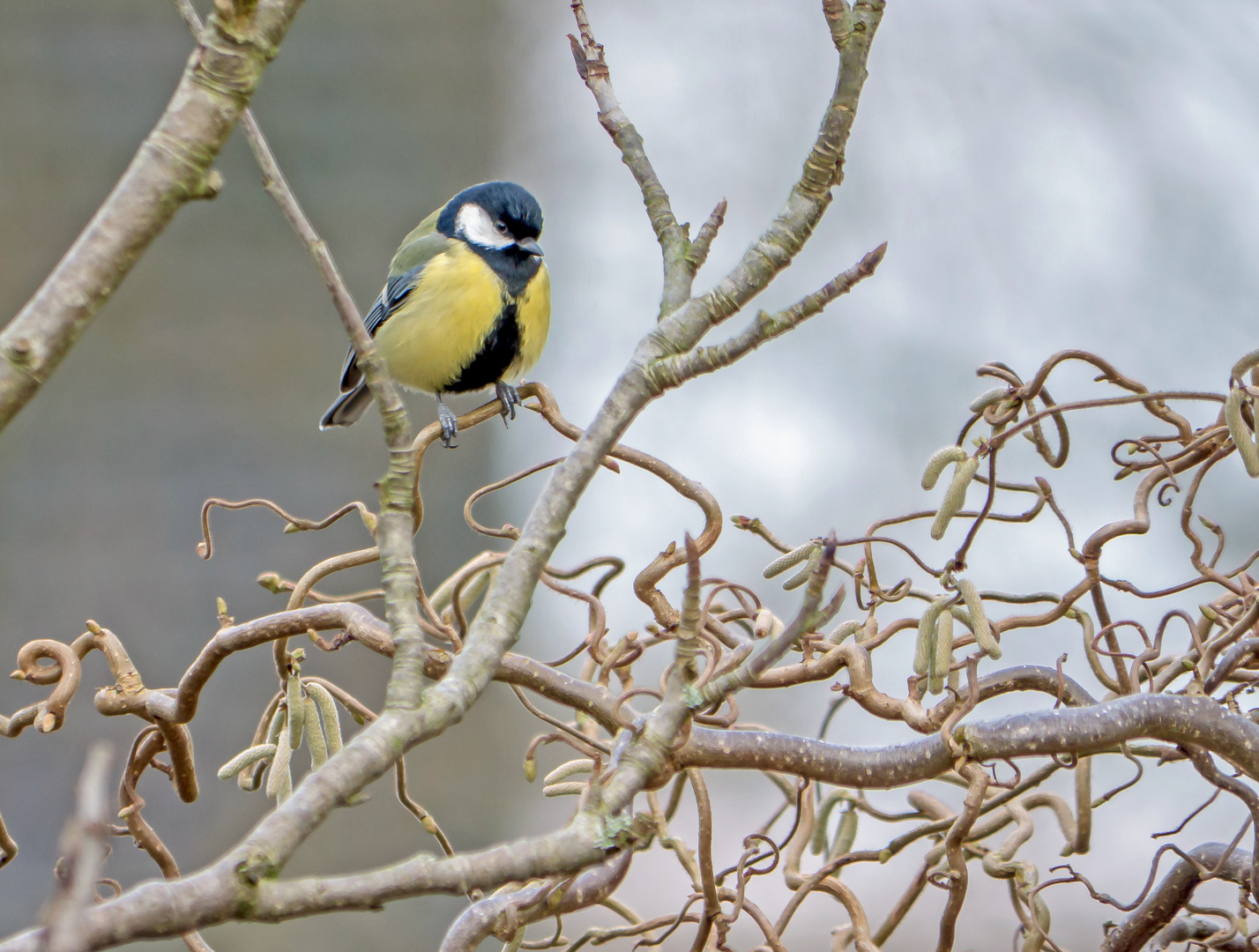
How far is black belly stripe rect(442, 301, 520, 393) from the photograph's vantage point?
151 cm

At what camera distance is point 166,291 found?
2402mm

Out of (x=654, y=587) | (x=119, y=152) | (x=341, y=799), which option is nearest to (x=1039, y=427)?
(x=654, y=587)

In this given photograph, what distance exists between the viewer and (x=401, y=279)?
5.23 ft

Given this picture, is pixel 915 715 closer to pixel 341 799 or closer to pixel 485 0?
pixel 341 799

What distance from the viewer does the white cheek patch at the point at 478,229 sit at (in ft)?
5.06

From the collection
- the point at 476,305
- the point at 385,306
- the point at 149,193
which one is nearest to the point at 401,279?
the point at 385,306

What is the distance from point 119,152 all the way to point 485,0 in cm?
89

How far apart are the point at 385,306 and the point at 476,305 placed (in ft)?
0.58

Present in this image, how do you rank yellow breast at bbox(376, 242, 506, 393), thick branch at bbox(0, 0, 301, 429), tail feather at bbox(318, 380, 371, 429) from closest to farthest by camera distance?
thick branch at bbox(0, 0, 301, 429), yellow breast at bbox(376, 242, 506, 393), tail feather at bbox(318, 380, 371, 429)

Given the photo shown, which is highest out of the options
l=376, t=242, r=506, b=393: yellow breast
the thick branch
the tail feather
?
l=376, t=242, r=506, b=393: yellow breast

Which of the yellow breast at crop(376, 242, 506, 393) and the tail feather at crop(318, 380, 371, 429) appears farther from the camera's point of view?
the tail feather at crop(318, 380, 371, 429)

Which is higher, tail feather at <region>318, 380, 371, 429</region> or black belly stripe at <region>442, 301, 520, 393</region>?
black belly stripe at <region>442, 301, 520, 393</region>

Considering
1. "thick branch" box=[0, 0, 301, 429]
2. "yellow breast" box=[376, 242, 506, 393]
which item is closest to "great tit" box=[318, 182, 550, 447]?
"yellow breast" box=[376, 242, 506, 393]

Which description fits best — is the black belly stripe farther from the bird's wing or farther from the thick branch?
the thick branch
